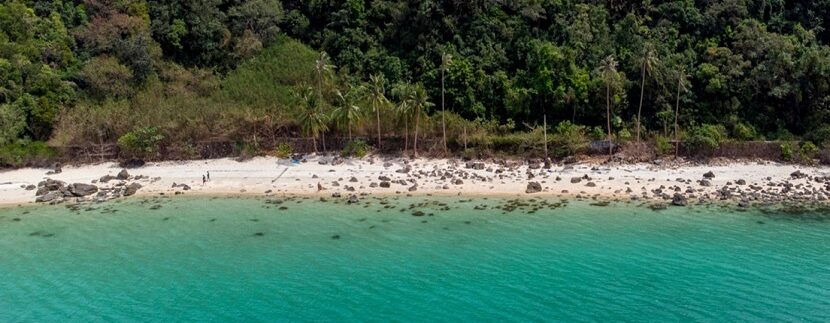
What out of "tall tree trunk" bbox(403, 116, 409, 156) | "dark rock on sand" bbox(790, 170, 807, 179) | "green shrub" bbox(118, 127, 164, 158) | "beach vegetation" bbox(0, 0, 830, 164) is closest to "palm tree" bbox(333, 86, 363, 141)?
"beach vegetation" bbox(0, 0, 830, 164)

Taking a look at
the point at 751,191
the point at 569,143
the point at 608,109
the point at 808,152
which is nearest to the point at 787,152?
the point at 808,152

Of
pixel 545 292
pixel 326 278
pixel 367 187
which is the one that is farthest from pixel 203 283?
pixel 367 187

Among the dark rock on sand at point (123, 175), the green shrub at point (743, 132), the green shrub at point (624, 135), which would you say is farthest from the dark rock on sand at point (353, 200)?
the green shrub at point (743, 132)

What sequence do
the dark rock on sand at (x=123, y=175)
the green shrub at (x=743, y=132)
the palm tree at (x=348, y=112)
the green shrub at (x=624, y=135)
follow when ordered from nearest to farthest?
the dark rock on sand at (x=123, y=175) < the green shrub at (x=743, y=132) < the green shrub at (x=624, y=135) < the palm tree at (x=348, y=112)

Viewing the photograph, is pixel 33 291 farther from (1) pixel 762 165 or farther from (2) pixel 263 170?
(1) pixel 762 165

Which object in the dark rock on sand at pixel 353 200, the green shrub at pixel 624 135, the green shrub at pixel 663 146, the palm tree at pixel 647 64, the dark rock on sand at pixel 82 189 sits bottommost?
the dark rock on sand at pixel 353 200

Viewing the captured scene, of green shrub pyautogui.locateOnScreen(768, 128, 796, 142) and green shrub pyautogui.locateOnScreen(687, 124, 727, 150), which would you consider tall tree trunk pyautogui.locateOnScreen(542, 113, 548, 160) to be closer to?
green shrub pyautogui.locateOnScreen(687, 124, 727, 150)

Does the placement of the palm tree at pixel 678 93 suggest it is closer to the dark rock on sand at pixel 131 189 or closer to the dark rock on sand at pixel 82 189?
the dark rock on sand at pixel 131 189
